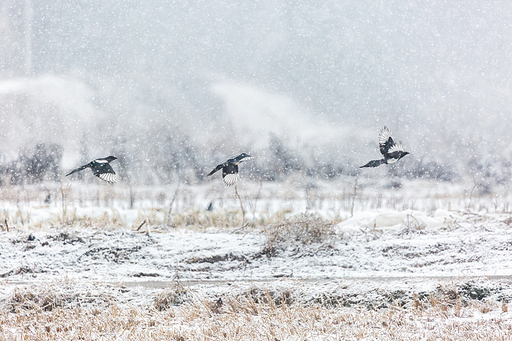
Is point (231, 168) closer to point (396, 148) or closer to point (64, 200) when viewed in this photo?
point (396, 148)

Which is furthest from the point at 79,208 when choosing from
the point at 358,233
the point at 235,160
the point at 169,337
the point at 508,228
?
the point at 508,228

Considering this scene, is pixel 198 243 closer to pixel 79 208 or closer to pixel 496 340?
pixel 79 208

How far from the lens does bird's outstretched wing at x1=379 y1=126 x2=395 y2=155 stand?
834 cm

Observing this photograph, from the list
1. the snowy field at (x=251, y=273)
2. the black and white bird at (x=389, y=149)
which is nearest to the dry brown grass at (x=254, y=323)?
the snowy field at (x=251, y=273)

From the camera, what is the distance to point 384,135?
852cm

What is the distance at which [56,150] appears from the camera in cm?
1523

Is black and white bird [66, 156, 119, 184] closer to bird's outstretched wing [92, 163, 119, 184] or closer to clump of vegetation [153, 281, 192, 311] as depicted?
bird's outstretched wing [92, 163, 119, 184]

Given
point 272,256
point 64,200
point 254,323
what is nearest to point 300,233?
point 272,256

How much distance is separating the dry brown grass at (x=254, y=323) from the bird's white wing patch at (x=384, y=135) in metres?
3.63

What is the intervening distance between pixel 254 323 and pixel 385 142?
495 cm

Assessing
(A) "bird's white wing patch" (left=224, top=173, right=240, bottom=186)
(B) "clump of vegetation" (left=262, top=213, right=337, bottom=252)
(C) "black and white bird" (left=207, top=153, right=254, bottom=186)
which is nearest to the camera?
(C) "black and white bird" (left=207, top=153, right=254, bottom=186)

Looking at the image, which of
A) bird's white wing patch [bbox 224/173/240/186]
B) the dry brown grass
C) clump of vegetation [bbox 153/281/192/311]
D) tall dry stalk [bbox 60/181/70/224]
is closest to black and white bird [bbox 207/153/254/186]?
bird's white wing patch [bbox 224/173/240/186]

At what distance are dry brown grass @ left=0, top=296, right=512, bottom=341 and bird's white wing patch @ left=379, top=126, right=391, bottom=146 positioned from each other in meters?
3.63

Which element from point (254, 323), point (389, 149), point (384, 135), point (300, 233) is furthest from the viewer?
point (300, 233)
